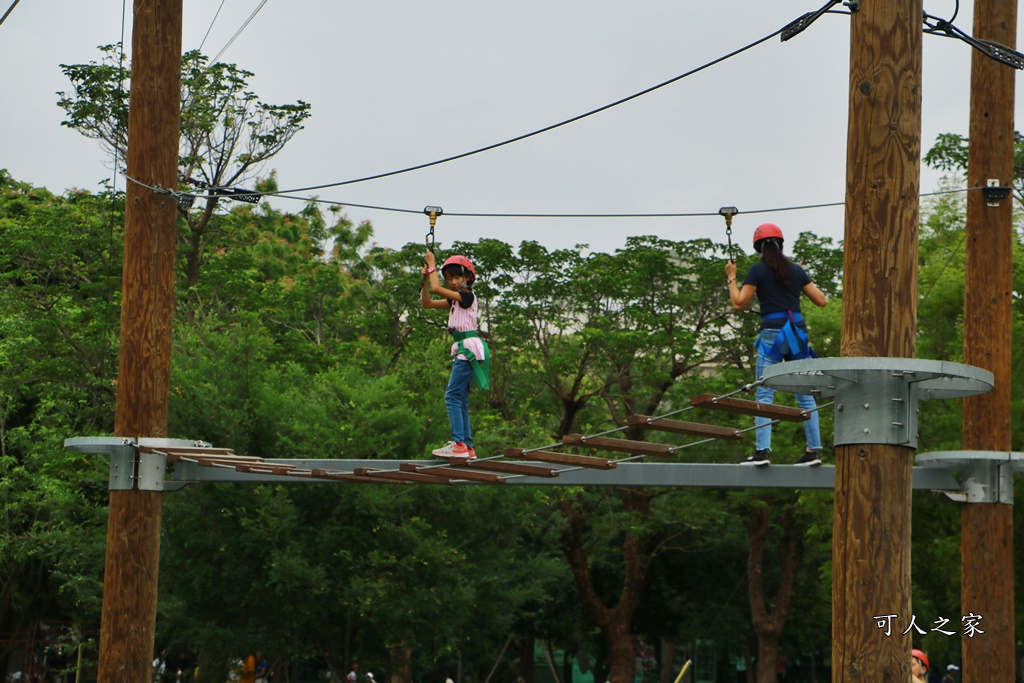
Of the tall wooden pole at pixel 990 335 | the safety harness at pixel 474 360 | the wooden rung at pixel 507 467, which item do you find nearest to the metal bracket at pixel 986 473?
the tall wooden pole at pixel 990 335

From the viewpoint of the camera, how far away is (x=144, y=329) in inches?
344

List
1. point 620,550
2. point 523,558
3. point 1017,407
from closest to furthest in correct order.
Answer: point 1017,407 → point 523,558 → point 620,550

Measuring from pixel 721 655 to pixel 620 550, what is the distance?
9.96 meters

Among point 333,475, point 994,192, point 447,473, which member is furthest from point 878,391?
point 994,192

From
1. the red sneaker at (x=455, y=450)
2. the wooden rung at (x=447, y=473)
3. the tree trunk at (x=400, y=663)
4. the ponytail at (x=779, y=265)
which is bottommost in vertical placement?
the tree trunk at (x=400, y=663)

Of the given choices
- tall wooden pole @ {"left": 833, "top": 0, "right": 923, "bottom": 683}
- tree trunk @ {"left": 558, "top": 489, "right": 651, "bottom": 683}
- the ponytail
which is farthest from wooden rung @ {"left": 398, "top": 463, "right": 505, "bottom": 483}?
tree trunk @ {"left": 558, "top": 489, "right": 651, "bottom": 683}

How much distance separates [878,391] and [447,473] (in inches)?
147

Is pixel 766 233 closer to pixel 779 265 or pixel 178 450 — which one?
pixel 779 265

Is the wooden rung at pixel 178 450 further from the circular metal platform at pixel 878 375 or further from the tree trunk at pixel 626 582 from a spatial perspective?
the tree trunk at pixel 626 582

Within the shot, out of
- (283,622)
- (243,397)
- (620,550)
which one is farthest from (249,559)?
(620,550)

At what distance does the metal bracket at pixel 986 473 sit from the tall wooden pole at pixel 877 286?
344 cm

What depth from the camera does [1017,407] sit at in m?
16.8

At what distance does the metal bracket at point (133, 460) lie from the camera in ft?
28.0

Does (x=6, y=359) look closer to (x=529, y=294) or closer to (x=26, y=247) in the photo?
(x=26, y=247)
